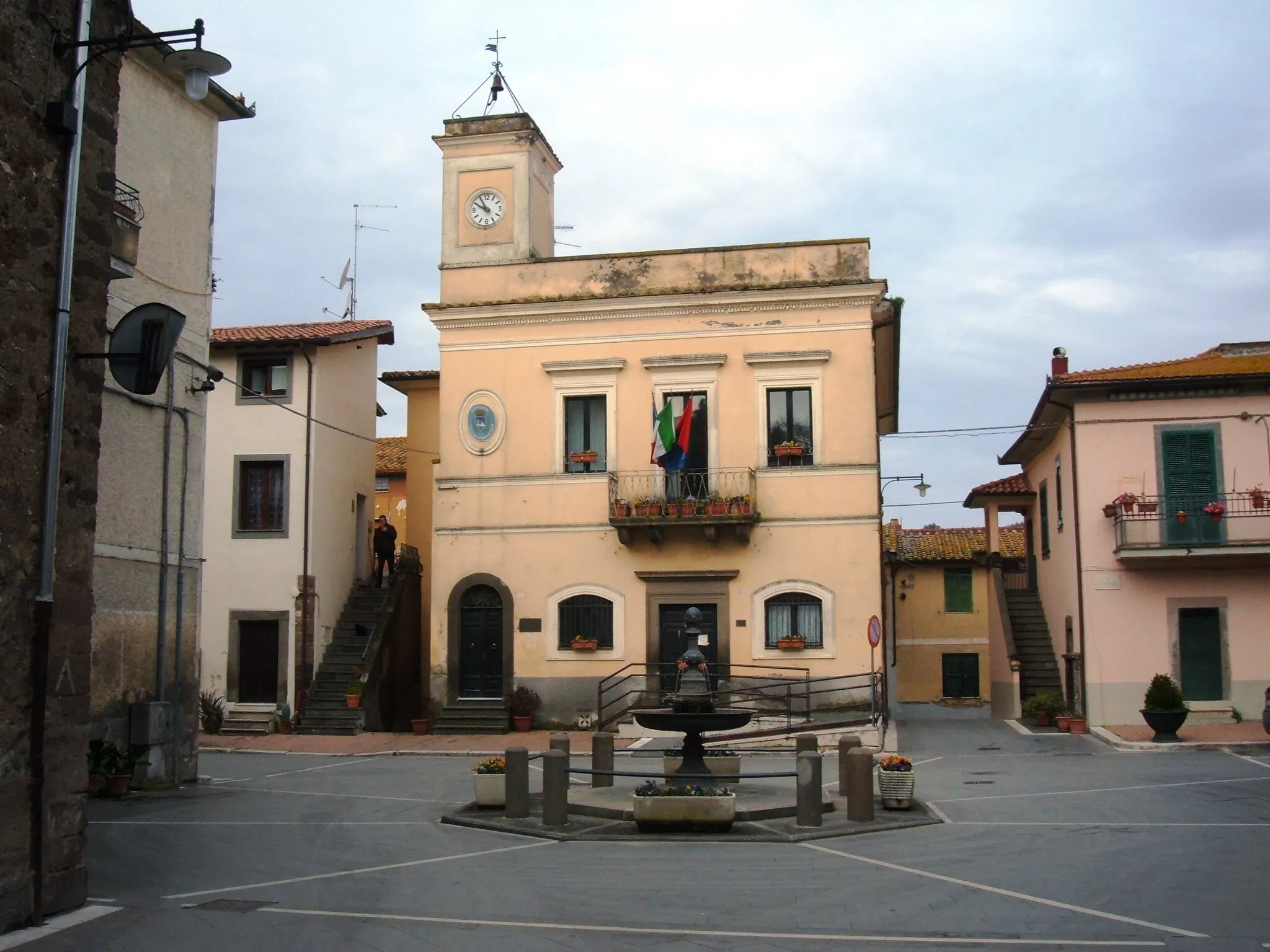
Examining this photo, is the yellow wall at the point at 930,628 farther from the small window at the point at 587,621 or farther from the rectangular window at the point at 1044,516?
the small window at the point at 587,621

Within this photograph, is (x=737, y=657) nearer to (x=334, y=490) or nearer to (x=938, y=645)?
(x=334, y=490)

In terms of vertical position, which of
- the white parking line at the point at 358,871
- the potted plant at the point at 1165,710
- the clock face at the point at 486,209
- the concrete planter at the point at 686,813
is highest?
the clock face at the point at 486,209

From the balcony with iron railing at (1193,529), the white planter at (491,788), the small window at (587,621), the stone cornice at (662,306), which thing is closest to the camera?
the white planter at (491,788)

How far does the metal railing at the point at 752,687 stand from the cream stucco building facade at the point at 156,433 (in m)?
10.1

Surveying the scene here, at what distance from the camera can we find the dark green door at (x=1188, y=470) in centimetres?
2545

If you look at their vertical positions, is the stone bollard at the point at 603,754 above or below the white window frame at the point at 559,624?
below

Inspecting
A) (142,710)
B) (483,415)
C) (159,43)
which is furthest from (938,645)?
(159,43)

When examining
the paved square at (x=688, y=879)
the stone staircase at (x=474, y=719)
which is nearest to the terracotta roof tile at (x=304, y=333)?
the stone staircase at (x=474, y=719)

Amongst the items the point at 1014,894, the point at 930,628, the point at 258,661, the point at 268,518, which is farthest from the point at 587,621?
the point at 930,628

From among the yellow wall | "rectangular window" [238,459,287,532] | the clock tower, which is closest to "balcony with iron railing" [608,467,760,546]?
the clock tower

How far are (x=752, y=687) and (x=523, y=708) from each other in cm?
500

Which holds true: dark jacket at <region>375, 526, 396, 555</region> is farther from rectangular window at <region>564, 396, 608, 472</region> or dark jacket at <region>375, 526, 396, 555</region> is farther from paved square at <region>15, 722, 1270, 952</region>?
paved square at <region>15, 722, 1270, 952</region>

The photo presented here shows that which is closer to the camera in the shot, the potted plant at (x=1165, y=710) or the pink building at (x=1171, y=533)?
the potted plant at (x=1165, y=710)

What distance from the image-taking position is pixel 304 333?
29344 millimetres
